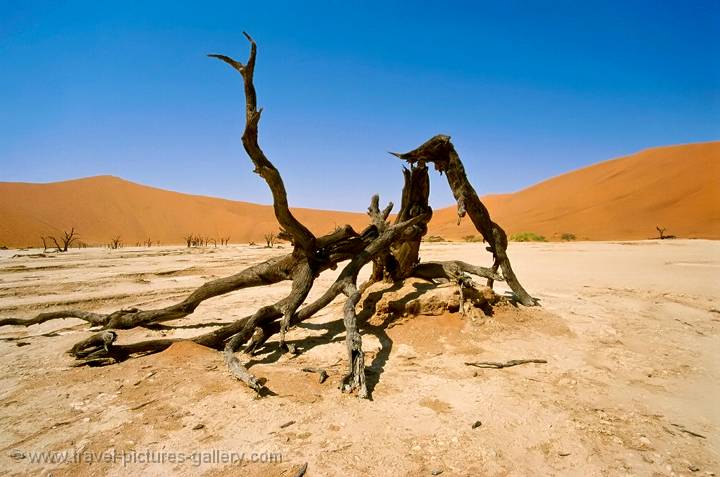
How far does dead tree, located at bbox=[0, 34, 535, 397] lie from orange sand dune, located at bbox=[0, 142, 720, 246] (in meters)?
25.4

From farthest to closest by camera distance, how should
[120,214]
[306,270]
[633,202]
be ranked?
[120,214], [633,202], [306,270]

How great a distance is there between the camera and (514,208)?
49562 mm

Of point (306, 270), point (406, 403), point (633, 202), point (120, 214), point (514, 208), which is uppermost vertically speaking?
point (514, 208)

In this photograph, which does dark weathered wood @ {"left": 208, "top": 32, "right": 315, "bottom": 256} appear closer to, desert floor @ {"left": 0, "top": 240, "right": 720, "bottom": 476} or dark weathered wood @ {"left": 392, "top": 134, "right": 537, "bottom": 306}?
desert floor @ {"left": 0, "top": 240, "right": 720, "bottom": 476}

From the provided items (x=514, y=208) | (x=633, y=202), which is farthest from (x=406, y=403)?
(x=514, y=208)

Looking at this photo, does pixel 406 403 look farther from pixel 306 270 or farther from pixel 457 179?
pixel 457 179

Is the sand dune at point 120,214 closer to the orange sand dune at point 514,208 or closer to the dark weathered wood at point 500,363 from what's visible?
Answer: the orange sand dune at point 514,208

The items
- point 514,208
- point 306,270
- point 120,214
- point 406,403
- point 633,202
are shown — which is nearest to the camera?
point 406,403

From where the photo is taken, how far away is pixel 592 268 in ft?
36.1

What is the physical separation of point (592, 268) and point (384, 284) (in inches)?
336

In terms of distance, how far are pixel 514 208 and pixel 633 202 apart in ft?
57.2

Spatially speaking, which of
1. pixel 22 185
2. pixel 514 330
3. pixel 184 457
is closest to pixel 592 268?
pixel 514 330

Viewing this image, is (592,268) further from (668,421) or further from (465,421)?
(465,421)

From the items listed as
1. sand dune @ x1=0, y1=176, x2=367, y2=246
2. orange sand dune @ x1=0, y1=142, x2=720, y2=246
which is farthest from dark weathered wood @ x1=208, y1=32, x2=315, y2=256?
sand dune @ x1=0, y1=176, x2=367, y2=246
